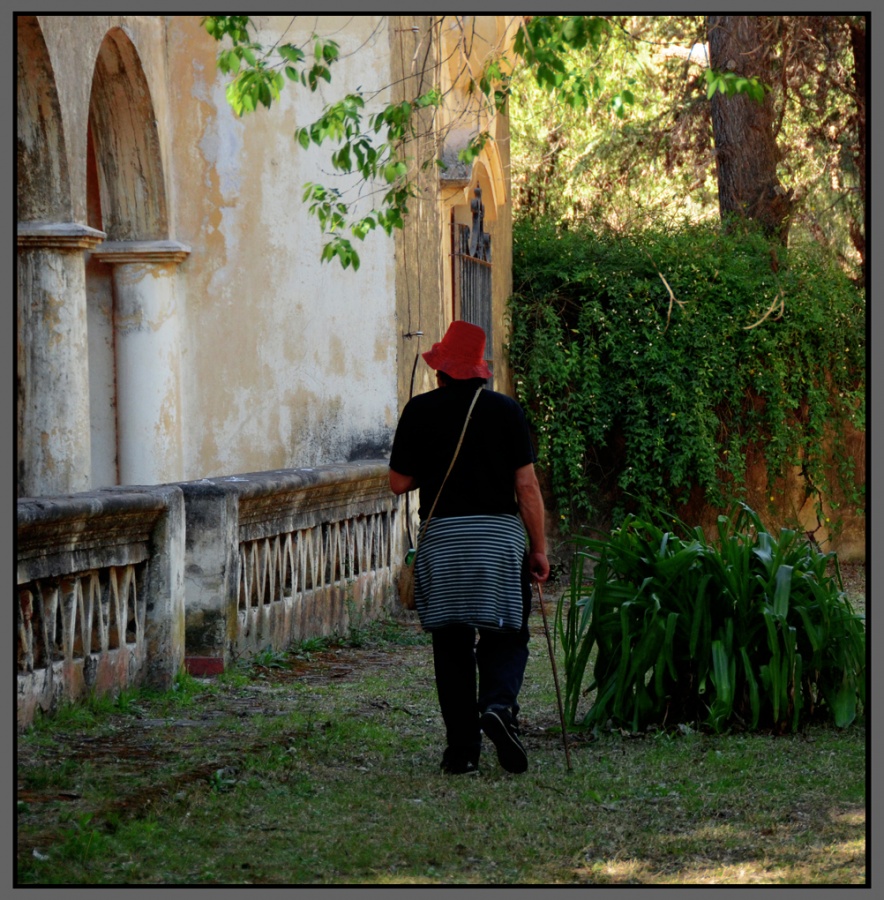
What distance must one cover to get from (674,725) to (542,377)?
6.95 metres

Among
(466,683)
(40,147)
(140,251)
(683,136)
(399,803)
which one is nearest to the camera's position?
(399,803)

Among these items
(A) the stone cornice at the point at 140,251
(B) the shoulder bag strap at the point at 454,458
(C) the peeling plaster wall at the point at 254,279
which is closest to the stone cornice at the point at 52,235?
(A) the stone cornice at the point at 140,251

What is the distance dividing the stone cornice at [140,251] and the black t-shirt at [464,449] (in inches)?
199

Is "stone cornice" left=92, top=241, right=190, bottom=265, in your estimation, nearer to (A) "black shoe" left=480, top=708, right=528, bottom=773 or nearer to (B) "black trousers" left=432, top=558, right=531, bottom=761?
(B) "black trousers" left=432, top=558, right=531, bottom=761

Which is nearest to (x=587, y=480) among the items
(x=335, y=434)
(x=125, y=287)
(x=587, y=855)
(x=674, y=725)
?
(x=335, y=434)

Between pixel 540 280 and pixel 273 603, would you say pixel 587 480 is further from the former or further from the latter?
pixel 273 603

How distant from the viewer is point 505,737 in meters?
4.81

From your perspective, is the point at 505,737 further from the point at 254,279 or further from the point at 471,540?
the point at 254,279

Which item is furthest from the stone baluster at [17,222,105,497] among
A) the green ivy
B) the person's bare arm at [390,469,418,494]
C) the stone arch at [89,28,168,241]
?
the green ivy

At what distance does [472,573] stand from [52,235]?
417cm

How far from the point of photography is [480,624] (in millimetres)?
4852

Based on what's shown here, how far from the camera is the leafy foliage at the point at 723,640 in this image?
5309 mm

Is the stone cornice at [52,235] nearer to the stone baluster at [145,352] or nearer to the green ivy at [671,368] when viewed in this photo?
the stone baluster at [145,352]

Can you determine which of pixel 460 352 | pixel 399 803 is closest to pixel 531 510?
pixel 460 352
